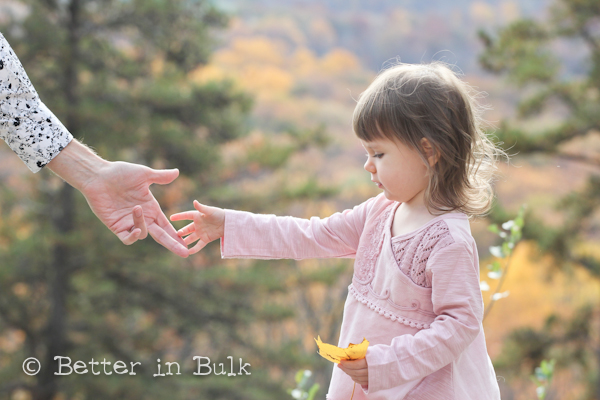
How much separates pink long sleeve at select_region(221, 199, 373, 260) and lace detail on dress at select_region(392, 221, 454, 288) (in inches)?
7.6

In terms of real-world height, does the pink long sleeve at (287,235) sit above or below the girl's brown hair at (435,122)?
below

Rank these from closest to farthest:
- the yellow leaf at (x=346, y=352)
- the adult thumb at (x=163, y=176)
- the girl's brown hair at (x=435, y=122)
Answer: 1. the yellow leaf at (x=346, y=352)
2. the girl's brown hair at (x=435, y=122)
3. the adult thumb at (x=163, y=176)

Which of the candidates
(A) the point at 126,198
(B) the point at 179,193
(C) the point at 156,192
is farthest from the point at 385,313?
(B) the point at 179,193

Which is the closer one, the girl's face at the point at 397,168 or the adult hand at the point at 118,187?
the girl's face at the point at 397,168

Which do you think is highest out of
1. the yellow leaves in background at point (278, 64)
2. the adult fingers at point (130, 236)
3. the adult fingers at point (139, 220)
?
the adult fingers at point (139, 220)

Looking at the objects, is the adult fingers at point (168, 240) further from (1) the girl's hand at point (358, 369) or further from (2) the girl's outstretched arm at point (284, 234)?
(1) the girl's hand at point (358, 369)

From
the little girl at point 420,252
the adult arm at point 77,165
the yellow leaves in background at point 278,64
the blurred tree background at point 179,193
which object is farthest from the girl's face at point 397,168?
the yellow leaves in background at point 278,64

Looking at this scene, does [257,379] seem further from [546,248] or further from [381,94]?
[381,94]

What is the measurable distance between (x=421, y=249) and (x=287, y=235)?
31 cm

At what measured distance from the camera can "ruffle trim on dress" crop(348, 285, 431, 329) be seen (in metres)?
1.03

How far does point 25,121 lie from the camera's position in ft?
4.17

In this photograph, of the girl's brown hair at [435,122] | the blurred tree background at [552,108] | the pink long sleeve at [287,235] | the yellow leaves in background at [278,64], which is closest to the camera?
the girl's brown hair at [435,122]

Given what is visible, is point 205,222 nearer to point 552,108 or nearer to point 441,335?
point 441,335

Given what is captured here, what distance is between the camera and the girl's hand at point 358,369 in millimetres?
960
